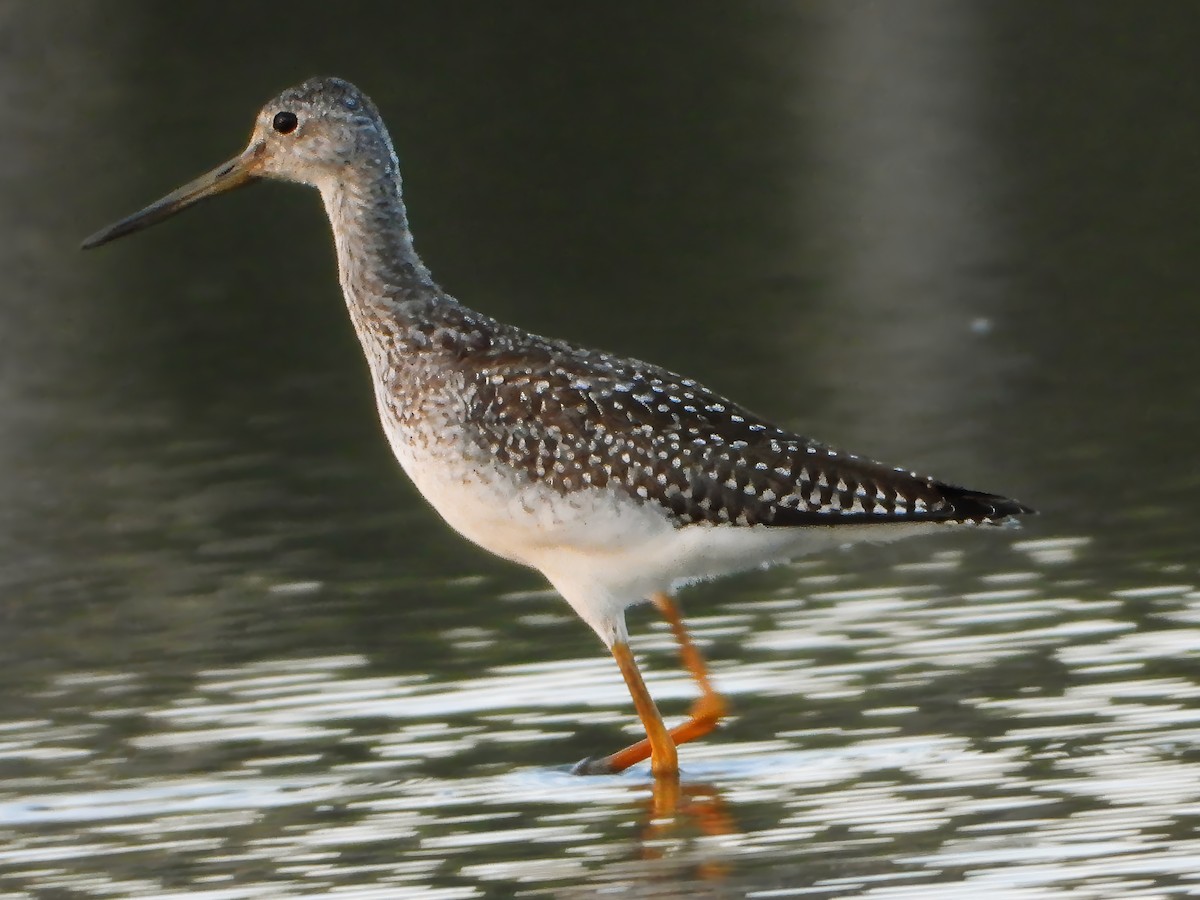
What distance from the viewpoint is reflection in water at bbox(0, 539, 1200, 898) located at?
9344mm

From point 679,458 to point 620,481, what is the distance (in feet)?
0.88

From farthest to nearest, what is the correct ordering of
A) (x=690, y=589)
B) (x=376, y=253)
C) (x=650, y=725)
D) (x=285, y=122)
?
(x=690, y=589) → (x=285, y=122) → (x=376, y=253) → (x=650, y=725)

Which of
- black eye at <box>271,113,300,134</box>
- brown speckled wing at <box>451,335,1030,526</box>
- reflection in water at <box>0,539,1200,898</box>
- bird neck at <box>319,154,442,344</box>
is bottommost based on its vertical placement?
reflection in water at <box>0,539,1200,898</box>

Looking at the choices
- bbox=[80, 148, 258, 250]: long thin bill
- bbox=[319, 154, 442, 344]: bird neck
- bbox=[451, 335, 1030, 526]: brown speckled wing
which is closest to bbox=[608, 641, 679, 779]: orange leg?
bbox=[451, 335, 1030, 526]: brown speckled wing

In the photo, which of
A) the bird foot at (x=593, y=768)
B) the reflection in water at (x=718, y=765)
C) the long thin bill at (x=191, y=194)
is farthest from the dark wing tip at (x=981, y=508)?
the long thin bill at (x=191, y=194)

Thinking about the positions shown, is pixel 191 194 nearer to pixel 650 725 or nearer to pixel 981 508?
pixel 650 725

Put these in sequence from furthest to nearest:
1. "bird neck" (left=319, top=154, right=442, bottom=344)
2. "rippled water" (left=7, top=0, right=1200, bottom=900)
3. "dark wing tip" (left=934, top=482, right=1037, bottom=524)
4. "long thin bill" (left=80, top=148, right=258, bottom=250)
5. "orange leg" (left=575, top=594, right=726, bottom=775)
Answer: "long thin bill" (left=80, top=148, right=258, bottom=250)
"bird neck" (left=319, top=154, right=442, bottom=344)
"orange leg" (left=575, top=594, right=726, bottom=775)
"dark wing tip" (left=934, top=482, right=1037, bottom=524)
"rippled water" (left=7, top=0, right=1200, bottom=900)

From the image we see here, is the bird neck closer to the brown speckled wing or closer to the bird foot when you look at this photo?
the brown speckled wing

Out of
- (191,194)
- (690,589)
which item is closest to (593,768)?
(690,589)

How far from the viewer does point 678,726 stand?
454 inches

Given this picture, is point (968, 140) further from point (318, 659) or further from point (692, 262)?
point (318, 659)

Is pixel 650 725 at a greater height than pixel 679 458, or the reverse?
pixel 679 458

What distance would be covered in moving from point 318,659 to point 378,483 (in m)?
4.20

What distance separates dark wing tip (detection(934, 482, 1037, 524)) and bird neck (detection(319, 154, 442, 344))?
2454 millimetres
